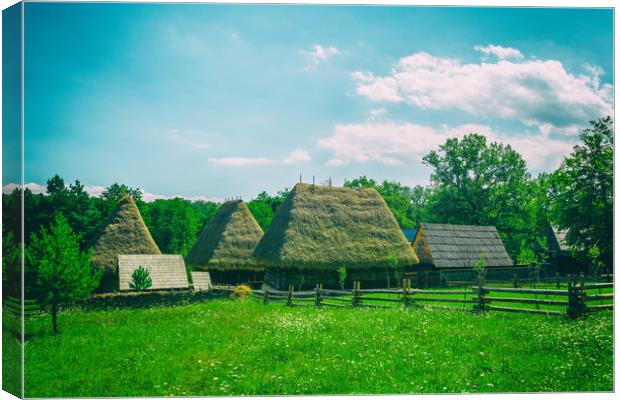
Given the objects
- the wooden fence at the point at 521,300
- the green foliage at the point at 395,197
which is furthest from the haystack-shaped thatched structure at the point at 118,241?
the green foliage at the point at 395,197

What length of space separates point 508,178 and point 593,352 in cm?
2346

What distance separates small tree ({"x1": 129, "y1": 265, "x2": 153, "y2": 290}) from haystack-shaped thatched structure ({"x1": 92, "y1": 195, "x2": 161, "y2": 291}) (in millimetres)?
1719

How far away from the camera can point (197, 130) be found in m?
9.47

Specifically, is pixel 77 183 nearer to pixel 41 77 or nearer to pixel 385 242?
pixel 41 77

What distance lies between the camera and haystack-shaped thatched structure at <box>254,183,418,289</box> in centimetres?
1827

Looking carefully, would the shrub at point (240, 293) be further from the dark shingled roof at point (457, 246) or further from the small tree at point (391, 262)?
the dark shingled roof at point (457, 246)

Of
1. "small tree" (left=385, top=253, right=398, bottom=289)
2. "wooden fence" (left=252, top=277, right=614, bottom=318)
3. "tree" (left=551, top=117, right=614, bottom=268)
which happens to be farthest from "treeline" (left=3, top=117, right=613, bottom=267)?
"small tree" (left=385, top=253, right=398, bottom=289)

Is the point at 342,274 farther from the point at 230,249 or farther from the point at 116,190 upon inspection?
the point at 116,190

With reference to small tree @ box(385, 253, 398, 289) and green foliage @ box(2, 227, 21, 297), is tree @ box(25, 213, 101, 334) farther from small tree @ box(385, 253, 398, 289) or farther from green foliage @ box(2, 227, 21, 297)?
small tree @ box(385, 253, 398, 289)

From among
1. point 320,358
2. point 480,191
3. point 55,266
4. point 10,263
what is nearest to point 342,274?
point 320,358

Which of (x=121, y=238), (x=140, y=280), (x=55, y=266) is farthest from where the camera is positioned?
(x=121, y=238)

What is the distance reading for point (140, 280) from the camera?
17.2 metres

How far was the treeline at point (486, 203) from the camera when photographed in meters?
8.78

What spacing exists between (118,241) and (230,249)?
5453 millimetres
